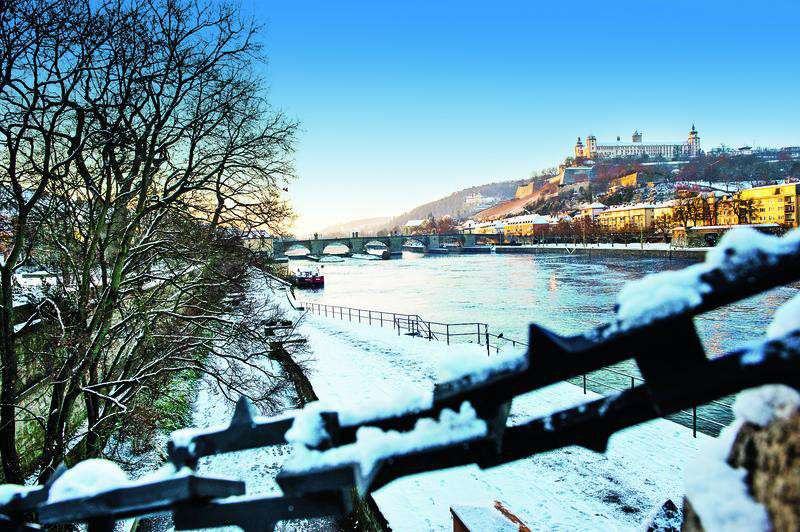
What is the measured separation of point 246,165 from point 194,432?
9.78 m

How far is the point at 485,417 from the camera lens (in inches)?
53.7

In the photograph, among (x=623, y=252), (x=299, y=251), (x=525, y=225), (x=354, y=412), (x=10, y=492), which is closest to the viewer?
(x=354, y=412)

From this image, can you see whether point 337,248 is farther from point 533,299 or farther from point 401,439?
point 401,439

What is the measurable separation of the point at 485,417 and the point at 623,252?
78.8 meters

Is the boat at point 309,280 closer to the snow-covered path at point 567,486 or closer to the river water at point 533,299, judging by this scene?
the river water at point 533,299

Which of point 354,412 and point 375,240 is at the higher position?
point 375,240

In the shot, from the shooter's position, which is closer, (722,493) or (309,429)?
(722,493)

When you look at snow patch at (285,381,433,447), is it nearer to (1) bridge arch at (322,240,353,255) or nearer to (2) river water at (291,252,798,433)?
(2) river water at (291,252,798,433)

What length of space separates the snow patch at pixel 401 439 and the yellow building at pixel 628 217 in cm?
10536

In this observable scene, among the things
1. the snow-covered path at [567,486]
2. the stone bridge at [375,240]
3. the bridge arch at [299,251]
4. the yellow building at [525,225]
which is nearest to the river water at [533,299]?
the snow-covered path at [567,486]

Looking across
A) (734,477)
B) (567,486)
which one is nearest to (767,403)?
(734,477)

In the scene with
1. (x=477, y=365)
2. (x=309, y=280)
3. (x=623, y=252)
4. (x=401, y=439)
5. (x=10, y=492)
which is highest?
(x=477, y=365)

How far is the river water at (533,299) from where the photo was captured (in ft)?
80.1

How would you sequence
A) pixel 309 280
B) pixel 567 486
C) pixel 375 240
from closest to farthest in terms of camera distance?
pixel 567 486 < pixel 309 280 < pixel 375 240
